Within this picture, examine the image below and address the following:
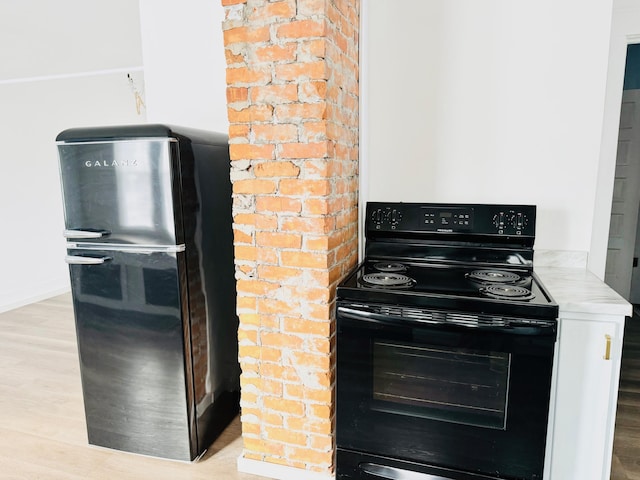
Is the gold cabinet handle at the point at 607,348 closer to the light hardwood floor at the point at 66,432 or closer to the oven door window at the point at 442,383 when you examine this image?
the oven door window at the point at 442,383

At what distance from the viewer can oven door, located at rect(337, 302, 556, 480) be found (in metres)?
A: 1.47

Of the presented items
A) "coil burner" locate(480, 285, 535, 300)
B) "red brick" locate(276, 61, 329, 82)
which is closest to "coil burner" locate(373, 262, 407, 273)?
"coil burner" locate(480, 285, 535, 300)

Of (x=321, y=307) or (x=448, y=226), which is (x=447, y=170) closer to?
(x=448, y=226)

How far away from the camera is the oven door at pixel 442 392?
1.47 m

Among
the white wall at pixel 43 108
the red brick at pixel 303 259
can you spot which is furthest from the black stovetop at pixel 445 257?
the white wall at pixel 43 108

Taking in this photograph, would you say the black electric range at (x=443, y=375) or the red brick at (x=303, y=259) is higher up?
the red brick at (x=303, y=259)

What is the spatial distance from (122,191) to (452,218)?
1475mm

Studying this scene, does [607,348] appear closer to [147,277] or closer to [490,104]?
[490,104]

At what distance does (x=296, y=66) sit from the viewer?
5.20 feet

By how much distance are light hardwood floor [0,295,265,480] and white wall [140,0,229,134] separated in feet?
5.81

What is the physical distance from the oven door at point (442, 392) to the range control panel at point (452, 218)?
62 centimetres

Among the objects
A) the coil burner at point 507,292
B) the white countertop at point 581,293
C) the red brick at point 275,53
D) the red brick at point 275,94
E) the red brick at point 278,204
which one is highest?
the red brick at point 275,53

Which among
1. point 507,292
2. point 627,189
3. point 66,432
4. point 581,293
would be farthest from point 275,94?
point 627,189

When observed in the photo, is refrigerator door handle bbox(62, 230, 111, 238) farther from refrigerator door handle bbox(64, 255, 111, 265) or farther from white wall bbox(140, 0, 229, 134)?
white wall bbox(140, 0, 229, 134)
